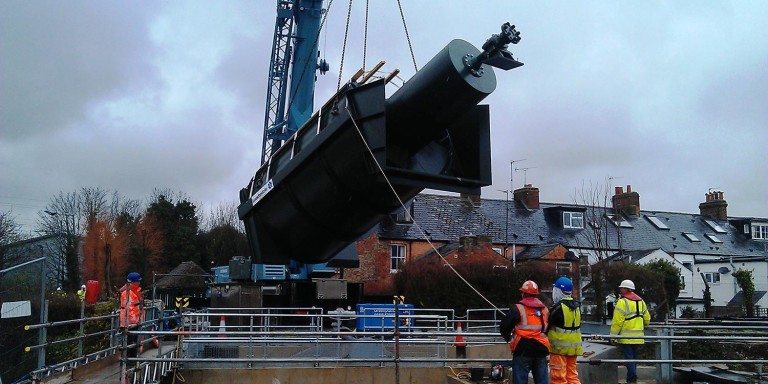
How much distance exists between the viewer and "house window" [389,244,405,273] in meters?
33.5

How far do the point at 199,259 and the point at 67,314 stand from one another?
35.0 meters

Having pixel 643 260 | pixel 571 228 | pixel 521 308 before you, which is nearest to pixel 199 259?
pixel 571 228

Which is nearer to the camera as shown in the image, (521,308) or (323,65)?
(521,308)

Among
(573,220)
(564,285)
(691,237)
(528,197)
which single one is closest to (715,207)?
(691,237)

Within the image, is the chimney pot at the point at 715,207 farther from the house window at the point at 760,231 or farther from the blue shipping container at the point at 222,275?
the blue shipping container at the point at 222,275

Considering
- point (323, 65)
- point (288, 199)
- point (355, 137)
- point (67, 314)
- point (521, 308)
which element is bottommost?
point (67, 314)

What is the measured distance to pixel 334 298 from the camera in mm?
16797

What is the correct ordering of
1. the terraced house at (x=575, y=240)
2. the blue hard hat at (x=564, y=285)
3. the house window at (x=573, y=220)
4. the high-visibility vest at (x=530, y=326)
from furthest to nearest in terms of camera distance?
the house window at (x=573, y=220), the terraced house at (x=575, y=240), the blue hard hat at (x=564, y=285), the high-visibility vest at (x=530, y=326)

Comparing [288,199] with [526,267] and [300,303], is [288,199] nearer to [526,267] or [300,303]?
[300,303]

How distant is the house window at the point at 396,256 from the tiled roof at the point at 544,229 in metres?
0.57

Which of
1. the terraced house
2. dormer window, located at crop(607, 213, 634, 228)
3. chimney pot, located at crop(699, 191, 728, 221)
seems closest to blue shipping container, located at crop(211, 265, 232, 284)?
the terraced house

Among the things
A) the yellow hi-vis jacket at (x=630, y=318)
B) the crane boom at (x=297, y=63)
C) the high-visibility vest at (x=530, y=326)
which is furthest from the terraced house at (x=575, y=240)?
the high-visibility vest at (x=530, y=326)

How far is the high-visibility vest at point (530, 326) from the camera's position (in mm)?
7539

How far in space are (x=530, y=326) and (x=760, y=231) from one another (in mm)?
46758
